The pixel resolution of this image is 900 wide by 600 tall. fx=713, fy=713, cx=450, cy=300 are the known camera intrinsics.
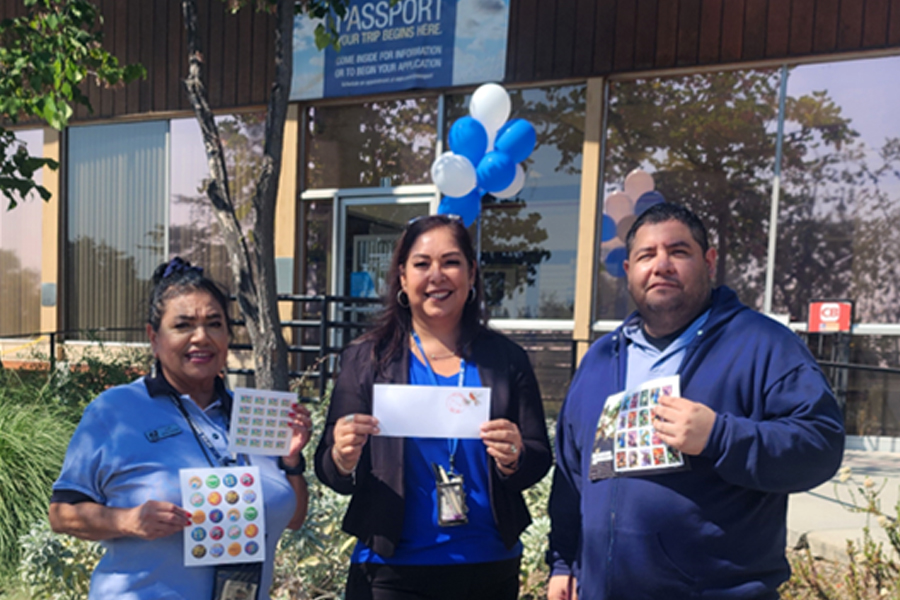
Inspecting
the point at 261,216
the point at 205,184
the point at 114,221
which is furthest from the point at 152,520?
the point at 114,221

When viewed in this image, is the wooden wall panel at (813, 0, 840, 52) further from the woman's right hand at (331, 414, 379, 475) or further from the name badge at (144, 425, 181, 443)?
the name badge at (144, 425, 181, 443)

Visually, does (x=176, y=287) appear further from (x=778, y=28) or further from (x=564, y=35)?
(x=778, y=28)

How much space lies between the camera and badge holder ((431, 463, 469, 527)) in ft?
6.73

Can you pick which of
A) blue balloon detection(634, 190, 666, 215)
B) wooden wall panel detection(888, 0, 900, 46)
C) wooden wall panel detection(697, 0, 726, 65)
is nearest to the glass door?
blue balloon detection(634, 190, 666, 215)

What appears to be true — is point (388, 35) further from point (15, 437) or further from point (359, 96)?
point (15, 437)

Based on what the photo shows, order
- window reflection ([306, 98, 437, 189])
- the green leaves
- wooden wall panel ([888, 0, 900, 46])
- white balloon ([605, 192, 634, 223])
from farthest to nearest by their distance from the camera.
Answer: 1. window reflection ([306, 98, 437, 189])
2. white balloon ([605, 192, 634, 223])
3. wooden wall panel ([888, 0, 900, 46])
4. the green leaves

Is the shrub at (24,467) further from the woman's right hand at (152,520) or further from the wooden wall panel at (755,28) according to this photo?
the wooden wall panel at (755,28)

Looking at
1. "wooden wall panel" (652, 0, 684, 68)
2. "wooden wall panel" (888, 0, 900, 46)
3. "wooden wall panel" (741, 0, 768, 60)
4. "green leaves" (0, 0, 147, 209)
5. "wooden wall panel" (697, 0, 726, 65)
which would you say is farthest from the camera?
"wooden wall panel" (652, 0, 684, 68)

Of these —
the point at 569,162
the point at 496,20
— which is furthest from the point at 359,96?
the point at 569,162

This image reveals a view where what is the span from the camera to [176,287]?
2.11 meters

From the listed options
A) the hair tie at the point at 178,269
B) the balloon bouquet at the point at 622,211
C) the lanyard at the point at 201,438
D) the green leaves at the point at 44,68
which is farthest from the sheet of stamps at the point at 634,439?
the balloon bouquet at the point at 622,211

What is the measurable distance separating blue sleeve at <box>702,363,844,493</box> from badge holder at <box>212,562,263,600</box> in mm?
1245

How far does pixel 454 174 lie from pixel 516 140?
2.33 feet

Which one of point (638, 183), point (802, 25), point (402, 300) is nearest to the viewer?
point (402, 300)
